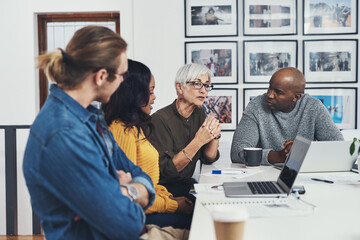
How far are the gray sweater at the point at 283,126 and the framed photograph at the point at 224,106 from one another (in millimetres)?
914

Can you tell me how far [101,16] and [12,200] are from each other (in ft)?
5.90

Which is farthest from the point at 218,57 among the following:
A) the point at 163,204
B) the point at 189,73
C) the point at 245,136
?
the point at 163,204

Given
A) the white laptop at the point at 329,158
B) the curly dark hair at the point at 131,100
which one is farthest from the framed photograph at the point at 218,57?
the curly dark hair at the point at 131,100

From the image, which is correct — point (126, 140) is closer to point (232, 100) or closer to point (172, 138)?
point (172, 138)

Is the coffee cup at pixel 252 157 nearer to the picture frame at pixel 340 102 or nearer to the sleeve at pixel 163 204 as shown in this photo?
the sleeve at pixel 163 204

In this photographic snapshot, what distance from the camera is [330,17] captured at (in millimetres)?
3326

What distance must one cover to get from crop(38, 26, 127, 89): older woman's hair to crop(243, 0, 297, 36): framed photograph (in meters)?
2.47

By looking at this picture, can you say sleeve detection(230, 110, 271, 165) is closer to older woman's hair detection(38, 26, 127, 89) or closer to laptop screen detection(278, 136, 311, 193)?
laptop screen detection(278, 136, 311, 193)

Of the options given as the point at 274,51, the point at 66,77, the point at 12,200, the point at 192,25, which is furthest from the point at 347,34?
the point at 12,200

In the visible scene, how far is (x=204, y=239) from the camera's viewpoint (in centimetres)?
93

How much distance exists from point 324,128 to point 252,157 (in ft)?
2.15

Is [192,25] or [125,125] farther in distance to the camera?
[192,25]

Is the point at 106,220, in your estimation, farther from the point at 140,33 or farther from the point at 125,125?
the point at 140,33

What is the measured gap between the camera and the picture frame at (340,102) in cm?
335
